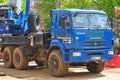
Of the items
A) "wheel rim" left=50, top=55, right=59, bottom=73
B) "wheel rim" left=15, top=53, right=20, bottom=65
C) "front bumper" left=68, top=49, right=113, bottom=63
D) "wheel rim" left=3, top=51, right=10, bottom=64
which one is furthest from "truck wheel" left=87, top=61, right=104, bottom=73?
"wheel rim" left=3, top=51, right=10, bottom=64

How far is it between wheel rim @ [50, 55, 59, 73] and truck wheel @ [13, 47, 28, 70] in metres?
2.90

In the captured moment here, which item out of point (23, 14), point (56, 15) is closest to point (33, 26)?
point (23, 14)

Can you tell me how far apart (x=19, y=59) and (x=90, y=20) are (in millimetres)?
5082

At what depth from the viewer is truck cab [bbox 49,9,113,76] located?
1552 cm

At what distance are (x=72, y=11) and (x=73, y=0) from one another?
74.9 feet

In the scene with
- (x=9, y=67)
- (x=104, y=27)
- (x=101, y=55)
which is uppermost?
(x=104, y=27)

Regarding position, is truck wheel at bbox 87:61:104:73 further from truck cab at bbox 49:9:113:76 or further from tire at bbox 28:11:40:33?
tire at bbox 28:11:40:33

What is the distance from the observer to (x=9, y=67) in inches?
807

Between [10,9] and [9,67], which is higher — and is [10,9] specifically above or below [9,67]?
above

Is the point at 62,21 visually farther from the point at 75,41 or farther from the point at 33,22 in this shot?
the point at 33,22

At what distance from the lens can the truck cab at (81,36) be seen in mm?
15523

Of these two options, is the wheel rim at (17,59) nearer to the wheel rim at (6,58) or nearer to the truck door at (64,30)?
the wheel rim at (6,58)

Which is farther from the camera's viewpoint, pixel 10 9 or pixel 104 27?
pixel 10 9

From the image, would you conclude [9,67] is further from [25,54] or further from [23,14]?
[23,14]
